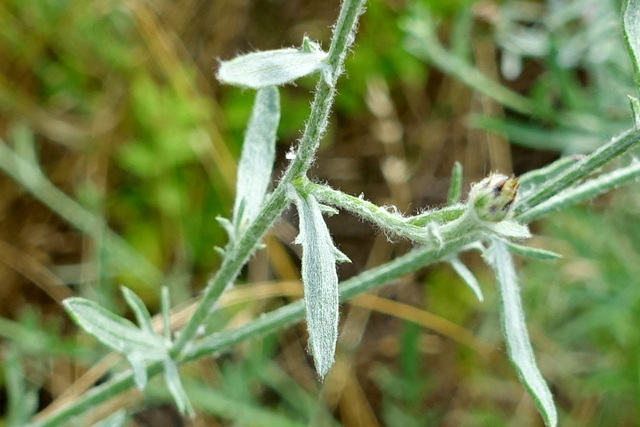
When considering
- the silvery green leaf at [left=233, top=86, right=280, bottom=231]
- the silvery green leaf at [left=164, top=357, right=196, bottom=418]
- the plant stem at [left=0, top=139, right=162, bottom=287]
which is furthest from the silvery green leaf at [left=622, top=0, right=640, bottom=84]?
the plant stem at [left=0, top=139, right=162, bottom=287]

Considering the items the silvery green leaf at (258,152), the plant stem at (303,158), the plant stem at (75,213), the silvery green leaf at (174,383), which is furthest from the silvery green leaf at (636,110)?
the plant stem at (75,213)

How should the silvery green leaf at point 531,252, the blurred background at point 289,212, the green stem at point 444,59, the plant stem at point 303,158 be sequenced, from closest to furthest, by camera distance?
the plant stem at point 303,158 → the silvery green leaf at point 531,252 → the green stem at point 444,59 → the blurred background at point 289,212

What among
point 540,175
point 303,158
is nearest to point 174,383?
point 303,158

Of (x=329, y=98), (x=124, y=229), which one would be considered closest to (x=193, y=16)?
(x=124, y=229)

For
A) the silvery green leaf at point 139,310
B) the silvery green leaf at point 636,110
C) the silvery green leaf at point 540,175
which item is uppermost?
the silvery green leaf at point 540,175

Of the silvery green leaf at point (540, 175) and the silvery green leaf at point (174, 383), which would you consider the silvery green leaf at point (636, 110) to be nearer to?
the silvery green leaf at point (540, 175)

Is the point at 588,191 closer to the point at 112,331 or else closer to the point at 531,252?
the point at 531,252
